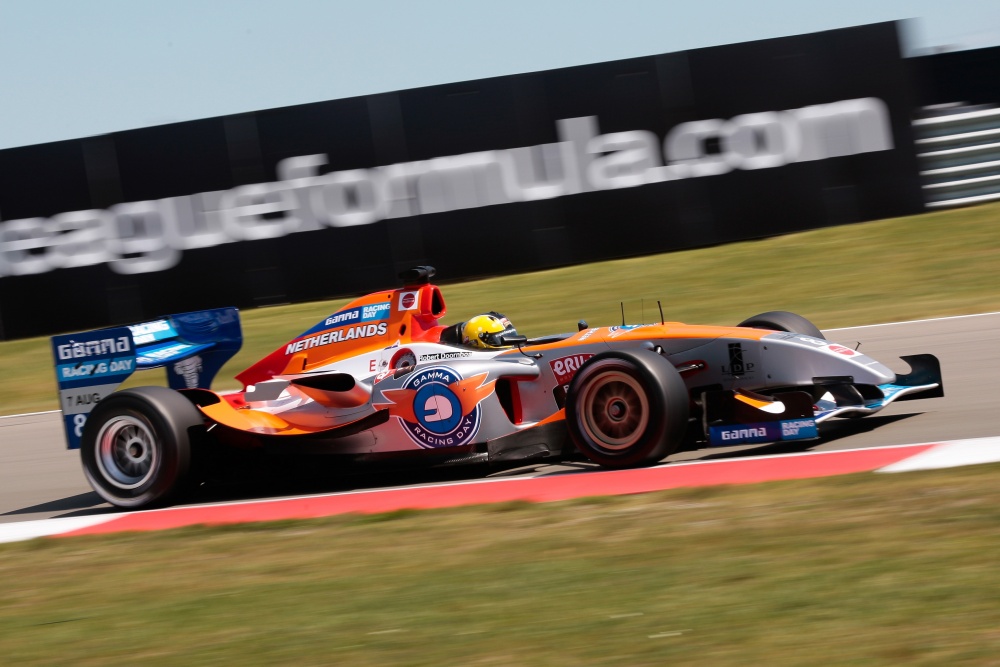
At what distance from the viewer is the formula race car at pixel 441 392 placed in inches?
270

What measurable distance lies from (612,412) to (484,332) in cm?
120

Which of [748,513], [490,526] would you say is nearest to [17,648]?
[490,526]

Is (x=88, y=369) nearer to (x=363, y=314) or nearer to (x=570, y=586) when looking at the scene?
(x=363, y=314)

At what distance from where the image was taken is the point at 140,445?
7.97 meters

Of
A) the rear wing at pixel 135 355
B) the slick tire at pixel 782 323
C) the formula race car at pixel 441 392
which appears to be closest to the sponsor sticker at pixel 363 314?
the formula race car at pixel 441 392

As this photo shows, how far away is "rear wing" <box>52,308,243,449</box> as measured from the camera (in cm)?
827

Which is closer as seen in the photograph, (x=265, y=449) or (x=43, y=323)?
(x=265, y=449)

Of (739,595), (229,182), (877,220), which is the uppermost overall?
(229,182)

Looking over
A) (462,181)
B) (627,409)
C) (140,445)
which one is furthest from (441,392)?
(462,181)

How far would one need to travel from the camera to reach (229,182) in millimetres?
15930

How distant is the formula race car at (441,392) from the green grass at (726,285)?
591 cm

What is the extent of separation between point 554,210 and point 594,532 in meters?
10.3

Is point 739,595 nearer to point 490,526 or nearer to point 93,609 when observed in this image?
point 490,526

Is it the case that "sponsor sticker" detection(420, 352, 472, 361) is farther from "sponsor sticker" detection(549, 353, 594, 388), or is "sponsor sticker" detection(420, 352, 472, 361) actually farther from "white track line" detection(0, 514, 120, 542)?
"white track line" detection(0, 514, 120, 542)
